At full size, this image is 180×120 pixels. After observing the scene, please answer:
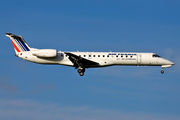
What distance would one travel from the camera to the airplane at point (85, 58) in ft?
121

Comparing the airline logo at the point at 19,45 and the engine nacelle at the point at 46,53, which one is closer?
the engine nacelle at the point at 46,53

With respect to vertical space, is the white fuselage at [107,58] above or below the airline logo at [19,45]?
below

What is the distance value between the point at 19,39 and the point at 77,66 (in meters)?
9.33

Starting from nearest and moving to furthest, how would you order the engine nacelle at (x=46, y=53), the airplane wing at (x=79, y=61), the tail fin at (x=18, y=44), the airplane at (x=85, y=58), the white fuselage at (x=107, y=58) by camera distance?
the airplane wing at (x=79, y=61) < the engine nacelle at (x=46, y=53) < the airplane at (x=85, y=58) < the white fuselage at (x=107, y=58) < the tail fin at (x=18, y=44)

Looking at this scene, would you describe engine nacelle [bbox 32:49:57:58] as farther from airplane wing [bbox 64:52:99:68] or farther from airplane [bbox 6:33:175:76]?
airplane wing [bbox 64:52:99:68]

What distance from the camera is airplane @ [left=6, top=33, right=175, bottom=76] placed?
1455 inches

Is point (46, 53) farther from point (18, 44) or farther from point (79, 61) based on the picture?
point (18, 44)

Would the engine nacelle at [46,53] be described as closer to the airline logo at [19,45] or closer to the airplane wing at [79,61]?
the airplane wing at [79,61]

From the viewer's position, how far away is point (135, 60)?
37.8 m

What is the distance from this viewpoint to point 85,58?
37469 mm

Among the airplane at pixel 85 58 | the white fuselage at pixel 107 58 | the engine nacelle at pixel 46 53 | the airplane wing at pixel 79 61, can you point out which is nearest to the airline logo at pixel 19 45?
the airplane at pixel 85 58

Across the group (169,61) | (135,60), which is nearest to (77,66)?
(135,60)

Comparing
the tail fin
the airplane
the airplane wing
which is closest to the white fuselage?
the airplane

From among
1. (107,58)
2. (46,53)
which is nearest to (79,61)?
(107,58)
